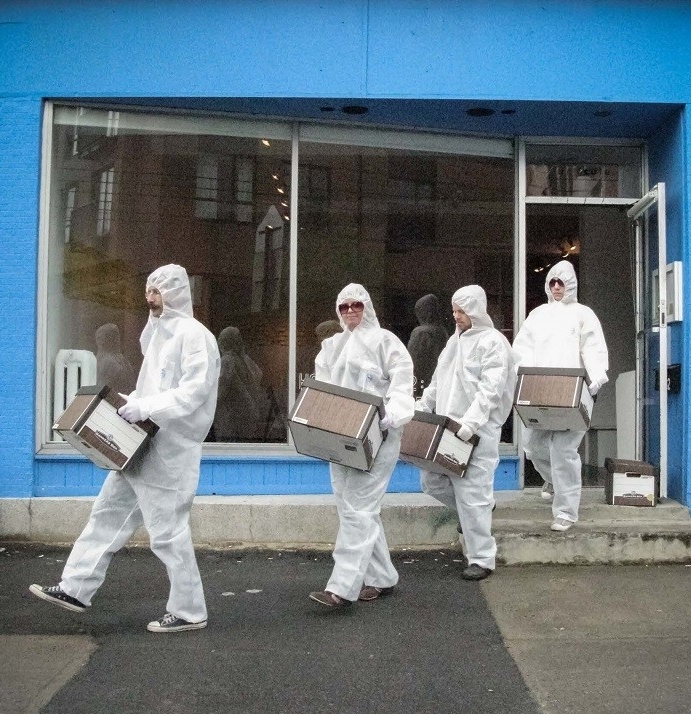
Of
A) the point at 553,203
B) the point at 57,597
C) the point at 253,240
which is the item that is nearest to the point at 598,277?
the point at 553,203

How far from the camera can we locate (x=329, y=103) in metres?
8.07

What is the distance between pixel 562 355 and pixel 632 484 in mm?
1229

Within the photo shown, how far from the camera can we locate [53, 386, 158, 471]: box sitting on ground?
506 centimetres

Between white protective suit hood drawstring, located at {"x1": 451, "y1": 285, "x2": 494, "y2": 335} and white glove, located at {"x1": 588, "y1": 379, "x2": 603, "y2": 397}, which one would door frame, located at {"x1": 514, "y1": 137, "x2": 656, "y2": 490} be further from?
white protective suit hood drawstring, located at {"x1": 451, "y1": 285, "x2": 494, "y2": 335}

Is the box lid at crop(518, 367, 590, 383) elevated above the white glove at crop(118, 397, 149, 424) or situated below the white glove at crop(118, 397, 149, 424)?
above

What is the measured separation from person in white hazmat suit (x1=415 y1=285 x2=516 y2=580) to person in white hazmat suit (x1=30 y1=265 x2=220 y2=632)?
1.87 m

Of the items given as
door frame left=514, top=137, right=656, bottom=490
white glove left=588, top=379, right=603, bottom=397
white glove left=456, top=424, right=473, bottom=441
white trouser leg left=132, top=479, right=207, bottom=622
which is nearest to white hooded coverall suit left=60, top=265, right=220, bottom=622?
white trouser leg left=132, top=479, right=207, bottom=622

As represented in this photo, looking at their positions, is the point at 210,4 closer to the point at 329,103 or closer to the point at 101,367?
the point at 329,103

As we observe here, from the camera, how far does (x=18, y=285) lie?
7883mm

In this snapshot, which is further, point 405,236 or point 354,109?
point 405,236

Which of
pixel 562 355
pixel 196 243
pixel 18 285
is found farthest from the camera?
pixel 196 243

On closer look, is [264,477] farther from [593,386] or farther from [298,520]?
[593,386]

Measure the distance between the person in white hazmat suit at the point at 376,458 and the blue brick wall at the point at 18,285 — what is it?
305 cm

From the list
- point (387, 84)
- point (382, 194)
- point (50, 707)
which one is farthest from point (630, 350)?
point (50, 707)
